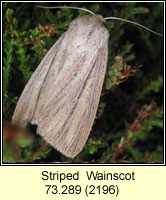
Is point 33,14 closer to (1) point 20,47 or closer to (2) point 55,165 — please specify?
(1) point 20,47

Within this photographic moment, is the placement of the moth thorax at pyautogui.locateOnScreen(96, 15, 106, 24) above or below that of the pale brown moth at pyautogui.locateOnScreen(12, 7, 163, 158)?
above

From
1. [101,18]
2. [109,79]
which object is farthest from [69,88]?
[101,18]

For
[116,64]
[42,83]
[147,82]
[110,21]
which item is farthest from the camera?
[147,82]

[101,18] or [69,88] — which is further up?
[101,18]

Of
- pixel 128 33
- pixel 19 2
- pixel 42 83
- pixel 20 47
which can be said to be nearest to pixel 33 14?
pixel 19 2

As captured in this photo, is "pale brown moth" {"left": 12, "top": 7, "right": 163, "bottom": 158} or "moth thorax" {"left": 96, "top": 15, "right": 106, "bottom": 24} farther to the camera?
"moth thorax" {"left": 96, "top": 15, "right": 106, "bottom": 24}

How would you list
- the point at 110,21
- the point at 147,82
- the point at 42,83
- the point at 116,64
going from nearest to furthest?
the point at 116,64 → the point at 42,83 → the point at 110,21 → the point at 147,82

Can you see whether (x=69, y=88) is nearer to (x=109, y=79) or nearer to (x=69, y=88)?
(x=69, y=88)
